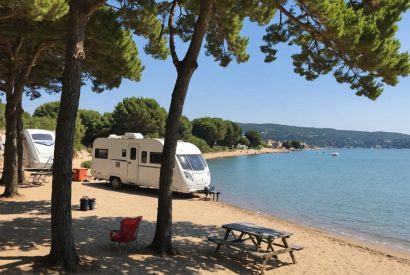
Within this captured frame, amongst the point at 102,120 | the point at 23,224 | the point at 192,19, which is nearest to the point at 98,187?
the point at 23,224

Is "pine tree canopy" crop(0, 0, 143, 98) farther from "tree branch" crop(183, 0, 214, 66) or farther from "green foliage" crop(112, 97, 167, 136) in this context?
"green foliage" crop(112, 97, 167, 136)

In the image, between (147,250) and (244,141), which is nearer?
(147,250)

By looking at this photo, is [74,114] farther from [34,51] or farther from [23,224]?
[34,51]

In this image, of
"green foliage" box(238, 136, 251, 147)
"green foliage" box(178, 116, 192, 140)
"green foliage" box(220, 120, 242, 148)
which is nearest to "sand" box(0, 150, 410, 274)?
"green foliage" box(178, 116, 192, 140)

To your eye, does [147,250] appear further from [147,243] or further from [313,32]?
[313,32]

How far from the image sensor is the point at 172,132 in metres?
7.94

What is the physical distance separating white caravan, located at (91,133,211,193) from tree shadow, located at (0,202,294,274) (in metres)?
6.16

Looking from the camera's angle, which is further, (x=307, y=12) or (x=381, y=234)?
(x=381, y=234)

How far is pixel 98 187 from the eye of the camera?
19.1 m

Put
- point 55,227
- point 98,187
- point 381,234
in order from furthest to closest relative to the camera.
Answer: point 98,187 → point 381,234 → point 55,227

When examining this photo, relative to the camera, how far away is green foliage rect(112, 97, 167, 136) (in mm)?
66000

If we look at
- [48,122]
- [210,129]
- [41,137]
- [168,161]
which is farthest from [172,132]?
[210,129]

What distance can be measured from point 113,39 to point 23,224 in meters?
4.98

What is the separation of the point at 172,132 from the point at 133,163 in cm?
1062
